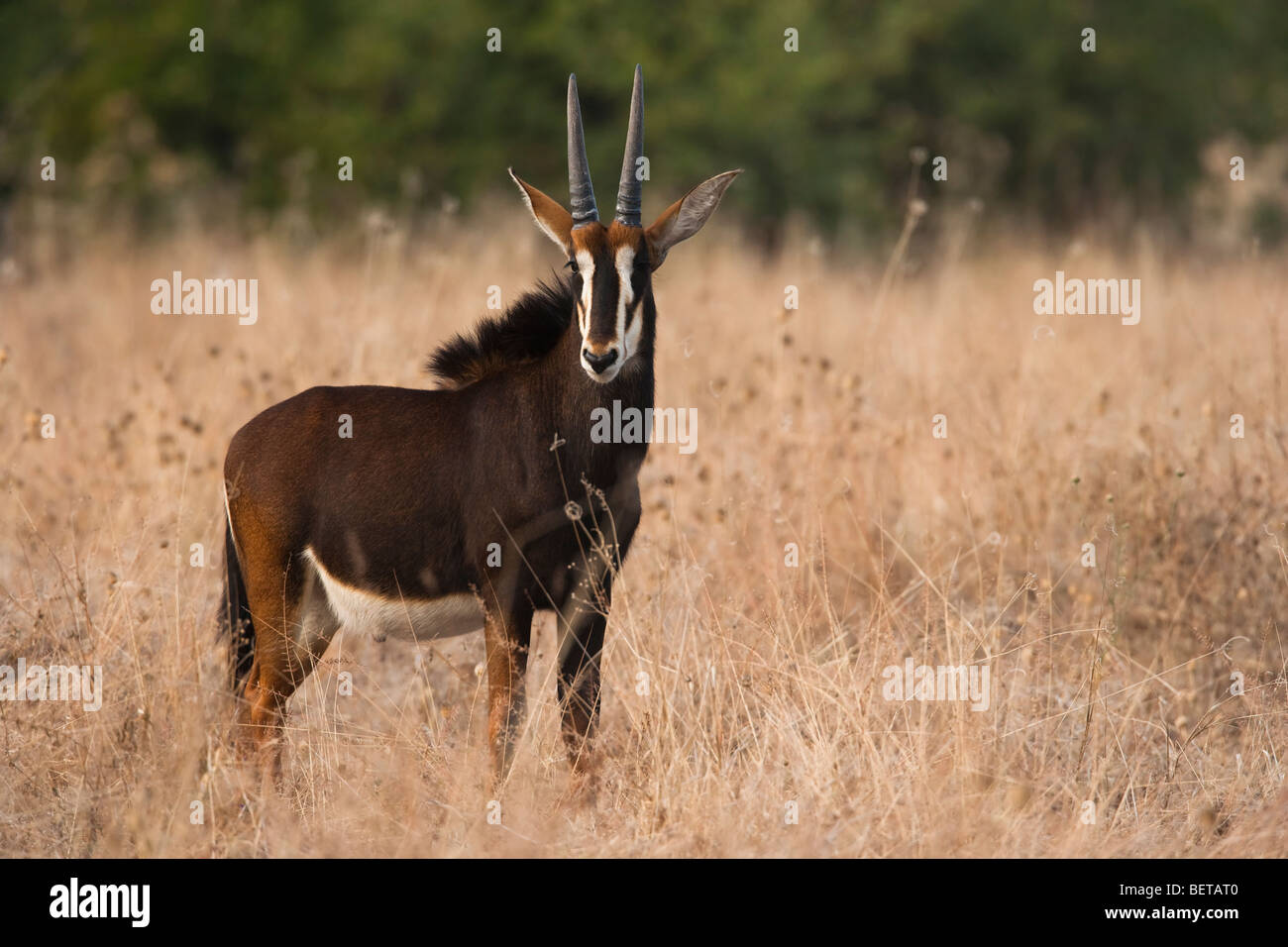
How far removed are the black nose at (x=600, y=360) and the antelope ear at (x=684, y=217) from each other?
631 millimetres

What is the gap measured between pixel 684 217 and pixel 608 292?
0.60 m

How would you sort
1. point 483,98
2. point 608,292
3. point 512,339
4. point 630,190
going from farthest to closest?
point 483,98 → point 512,339 → point 630,190 → point 608,292

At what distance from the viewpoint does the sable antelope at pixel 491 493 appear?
17.6ft

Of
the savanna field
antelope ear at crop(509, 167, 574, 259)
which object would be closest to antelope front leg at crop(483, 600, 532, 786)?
the savanna field

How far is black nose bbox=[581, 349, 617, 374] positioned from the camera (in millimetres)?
5059

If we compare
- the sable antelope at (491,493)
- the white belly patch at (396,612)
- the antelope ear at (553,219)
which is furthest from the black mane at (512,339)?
the white belly patch at (396,612)

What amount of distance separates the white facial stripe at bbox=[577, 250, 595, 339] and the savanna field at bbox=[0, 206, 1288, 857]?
1.32m

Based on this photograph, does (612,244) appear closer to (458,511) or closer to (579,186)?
(579,186)

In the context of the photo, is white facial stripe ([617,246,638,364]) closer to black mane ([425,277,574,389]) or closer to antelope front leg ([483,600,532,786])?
black mane ([425,277,574,389])

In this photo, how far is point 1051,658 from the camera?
6000mm

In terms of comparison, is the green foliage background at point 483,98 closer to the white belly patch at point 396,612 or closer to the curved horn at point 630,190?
the curved horn at point 630,190

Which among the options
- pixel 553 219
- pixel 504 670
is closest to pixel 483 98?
pixel 553 219

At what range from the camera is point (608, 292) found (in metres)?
5.25

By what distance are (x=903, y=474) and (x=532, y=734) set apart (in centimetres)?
364
